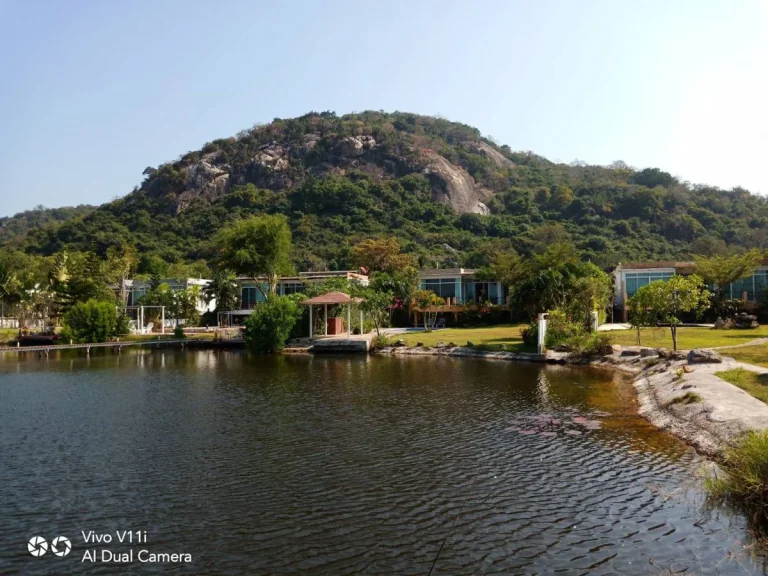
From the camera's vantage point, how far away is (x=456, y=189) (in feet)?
366

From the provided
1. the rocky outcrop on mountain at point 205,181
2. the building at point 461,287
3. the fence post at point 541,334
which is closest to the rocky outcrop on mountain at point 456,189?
the rocky outcrop on mountain at point 205,181

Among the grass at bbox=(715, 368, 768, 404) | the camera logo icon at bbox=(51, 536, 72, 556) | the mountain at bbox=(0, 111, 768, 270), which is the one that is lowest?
the camera logo icon at bbox=(51, 536, 72, 556)

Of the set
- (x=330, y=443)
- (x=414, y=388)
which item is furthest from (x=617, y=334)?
(x=330, y=443)

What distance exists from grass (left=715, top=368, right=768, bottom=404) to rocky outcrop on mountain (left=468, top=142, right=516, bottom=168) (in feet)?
391

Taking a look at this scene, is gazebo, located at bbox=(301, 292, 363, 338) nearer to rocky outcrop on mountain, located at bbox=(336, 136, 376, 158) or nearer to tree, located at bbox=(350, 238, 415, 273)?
tree, located at bbox=(350, 238, 415, 273)

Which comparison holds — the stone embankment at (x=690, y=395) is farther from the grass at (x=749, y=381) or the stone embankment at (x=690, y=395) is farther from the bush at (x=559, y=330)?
the bush at (x=559, y=330)

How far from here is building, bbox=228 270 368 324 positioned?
50.8m

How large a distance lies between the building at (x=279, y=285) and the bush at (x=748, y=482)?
40.0 metres

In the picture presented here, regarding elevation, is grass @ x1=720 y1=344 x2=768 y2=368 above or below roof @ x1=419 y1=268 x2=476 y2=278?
below

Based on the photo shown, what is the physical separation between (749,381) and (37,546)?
1784 centimetres

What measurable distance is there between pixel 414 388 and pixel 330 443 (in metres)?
8.26

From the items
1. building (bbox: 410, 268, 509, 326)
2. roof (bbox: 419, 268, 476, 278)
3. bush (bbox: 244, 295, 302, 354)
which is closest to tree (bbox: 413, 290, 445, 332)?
building (bbox: 410, 268, 509, 326)

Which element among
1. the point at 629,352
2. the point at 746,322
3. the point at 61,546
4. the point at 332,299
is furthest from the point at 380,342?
the point at 61,546

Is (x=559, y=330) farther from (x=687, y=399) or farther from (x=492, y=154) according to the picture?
(x=492, y=154)
